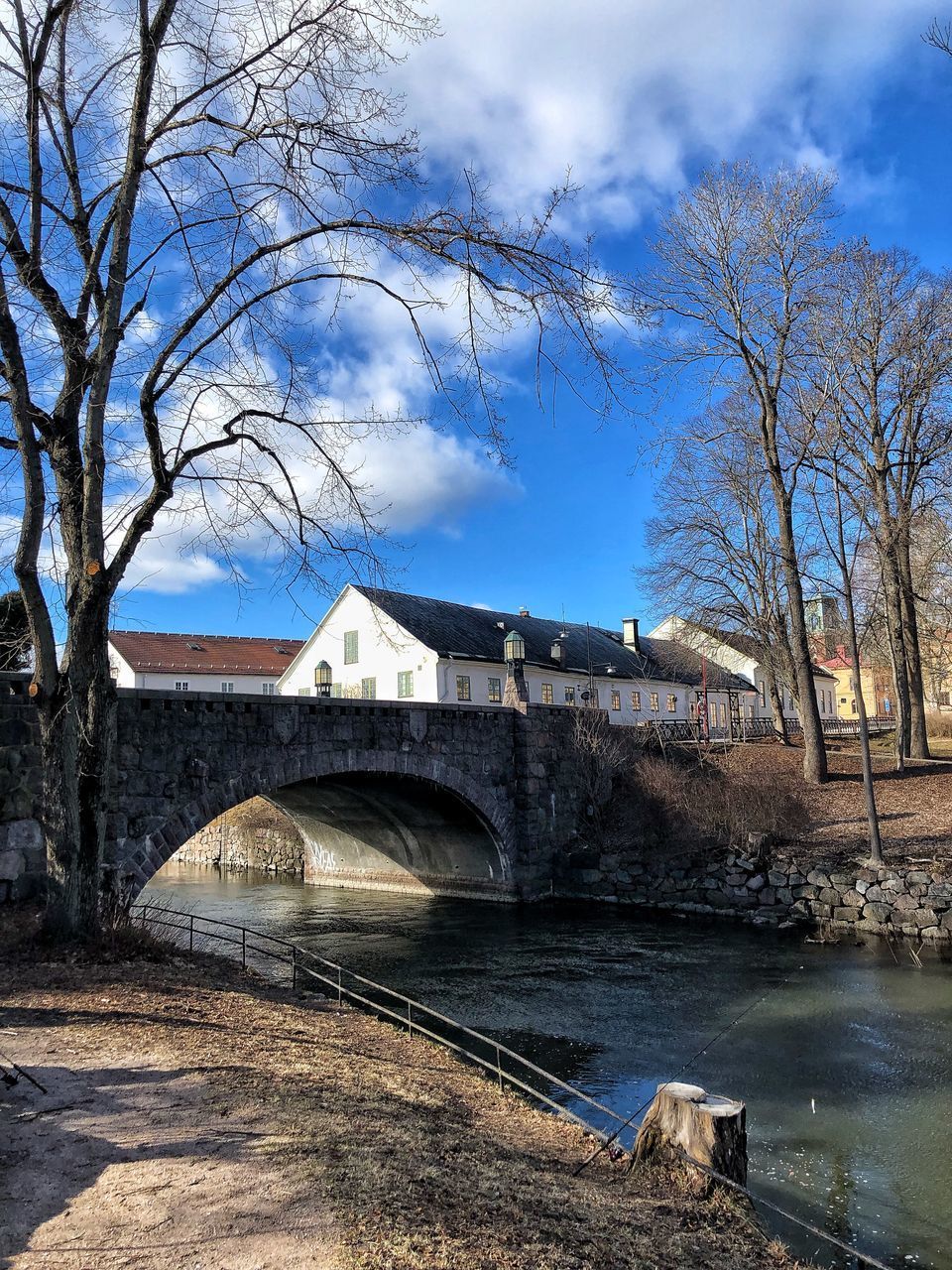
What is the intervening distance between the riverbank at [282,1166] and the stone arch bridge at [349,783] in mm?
6419

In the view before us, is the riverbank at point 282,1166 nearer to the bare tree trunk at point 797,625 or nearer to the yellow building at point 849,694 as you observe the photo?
the bare tree trunk at point 797,625

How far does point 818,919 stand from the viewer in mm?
18969

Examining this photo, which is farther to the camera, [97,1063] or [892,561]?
[892,561]

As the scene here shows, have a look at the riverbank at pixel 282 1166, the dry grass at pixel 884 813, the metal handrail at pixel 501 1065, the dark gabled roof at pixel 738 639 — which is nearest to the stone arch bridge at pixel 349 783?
the metal handrail at pixel 501 1065

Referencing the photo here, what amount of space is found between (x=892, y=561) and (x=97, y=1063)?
23.8 meters

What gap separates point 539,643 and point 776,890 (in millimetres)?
22793

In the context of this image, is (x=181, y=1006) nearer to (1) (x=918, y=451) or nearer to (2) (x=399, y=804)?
(2) (x=399, y=804)

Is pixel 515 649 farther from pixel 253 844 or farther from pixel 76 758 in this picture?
pixel 76 758

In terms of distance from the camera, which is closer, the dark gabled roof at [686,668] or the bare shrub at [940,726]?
the bare shrub at [940,726]

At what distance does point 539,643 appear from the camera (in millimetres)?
41906

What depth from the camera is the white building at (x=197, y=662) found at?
Answer: 45.4m

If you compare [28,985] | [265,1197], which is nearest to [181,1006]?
[28,985]

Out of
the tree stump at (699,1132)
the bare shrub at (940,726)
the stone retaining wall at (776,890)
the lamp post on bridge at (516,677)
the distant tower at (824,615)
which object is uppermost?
the distant tower at (824,615)

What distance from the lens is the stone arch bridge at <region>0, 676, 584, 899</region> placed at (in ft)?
46.8
